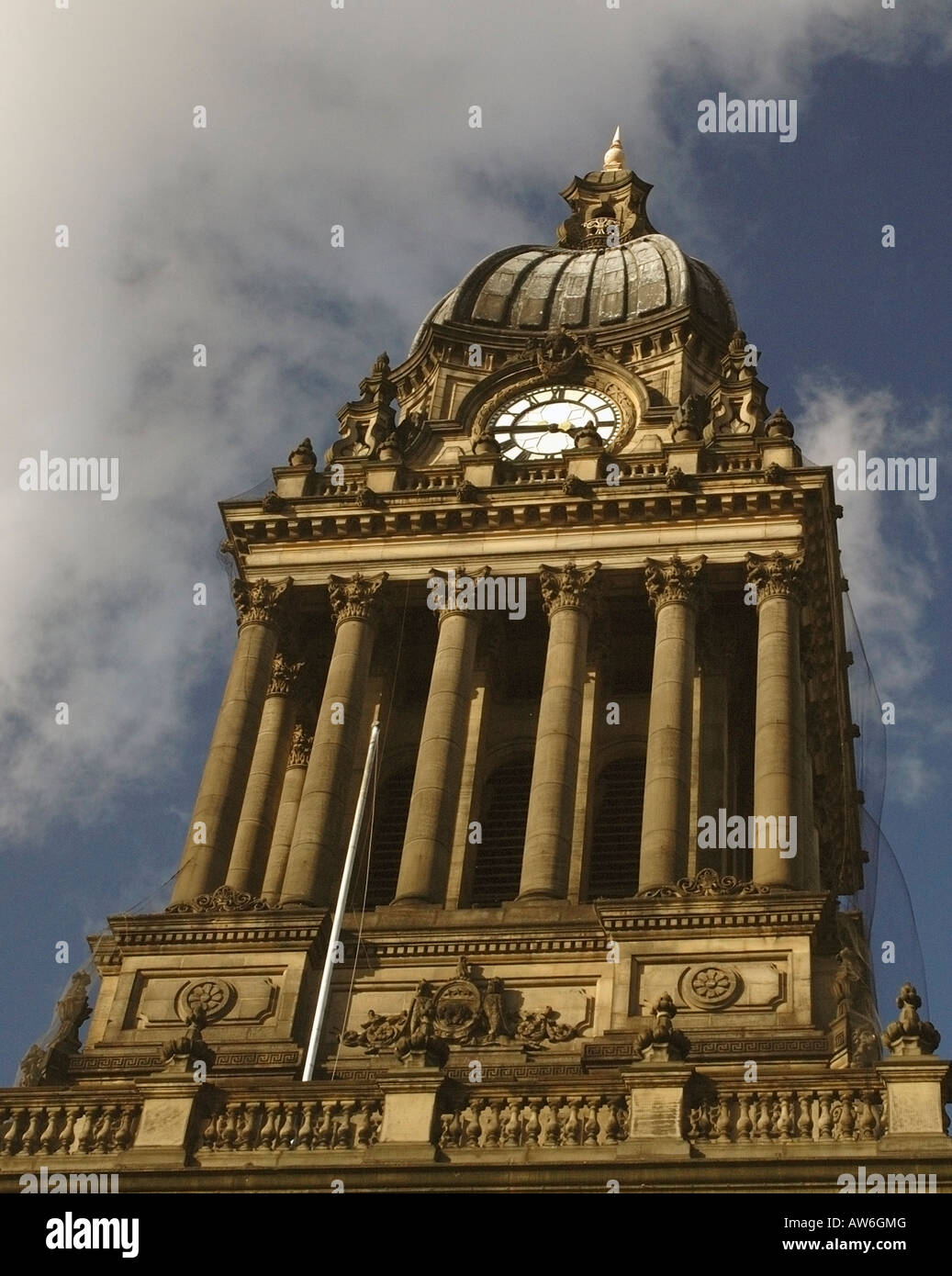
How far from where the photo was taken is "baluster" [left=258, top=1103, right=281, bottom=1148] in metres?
27.5

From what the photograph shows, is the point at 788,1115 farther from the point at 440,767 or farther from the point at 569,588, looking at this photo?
the point at 569,588

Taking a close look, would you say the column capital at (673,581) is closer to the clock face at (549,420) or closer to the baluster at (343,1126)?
the clock face at (549,420)

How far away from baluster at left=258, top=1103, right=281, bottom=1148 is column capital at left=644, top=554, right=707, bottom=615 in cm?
1749

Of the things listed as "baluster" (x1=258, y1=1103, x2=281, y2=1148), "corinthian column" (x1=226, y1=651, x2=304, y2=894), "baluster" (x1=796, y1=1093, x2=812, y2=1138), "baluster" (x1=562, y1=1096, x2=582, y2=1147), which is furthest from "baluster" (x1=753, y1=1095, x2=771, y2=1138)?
"corinthian column" (x1=226, y1=651, x2=304, y2=894)

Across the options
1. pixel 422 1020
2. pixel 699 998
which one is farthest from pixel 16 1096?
pixel 699 998

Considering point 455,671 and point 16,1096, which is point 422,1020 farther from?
point 455,671

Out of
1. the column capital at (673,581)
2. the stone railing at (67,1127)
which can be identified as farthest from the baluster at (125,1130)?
the column capital at (673,581)

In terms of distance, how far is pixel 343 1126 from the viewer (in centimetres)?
2739

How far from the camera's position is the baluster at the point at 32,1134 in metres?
28.2

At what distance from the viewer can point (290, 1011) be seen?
34.9 metres

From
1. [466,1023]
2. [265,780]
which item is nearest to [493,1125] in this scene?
[466,1023]

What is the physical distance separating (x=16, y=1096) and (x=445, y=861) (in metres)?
11.8

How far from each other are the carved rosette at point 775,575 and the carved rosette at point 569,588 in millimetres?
2980

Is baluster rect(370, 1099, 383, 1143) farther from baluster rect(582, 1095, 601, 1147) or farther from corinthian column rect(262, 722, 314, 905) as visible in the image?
corinthian column rect(262, 722, 314, 905)
